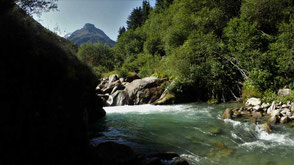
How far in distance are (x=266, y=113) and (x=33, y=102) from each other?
1192 centimetres

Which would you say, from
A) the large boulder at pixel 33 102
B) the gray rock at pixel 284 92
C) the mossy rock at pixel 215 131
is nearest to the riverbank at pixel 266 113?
the gray rock at pixel 284 92

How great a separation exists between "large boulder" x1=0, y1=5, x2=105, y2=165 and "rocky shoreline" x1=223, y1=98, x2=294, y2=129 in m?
8.78

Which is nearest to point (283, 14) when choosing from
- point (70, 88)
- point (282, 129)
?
point (282, 129)

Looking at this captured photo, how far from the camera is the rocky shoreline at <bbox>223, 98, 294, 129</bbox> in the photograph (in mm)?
7838

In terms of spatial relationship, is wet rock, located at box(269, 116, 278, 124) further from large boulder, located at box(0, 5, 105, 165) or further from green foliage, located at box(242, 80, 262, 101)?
large boulder, located at box(0, 5, 105, 165)

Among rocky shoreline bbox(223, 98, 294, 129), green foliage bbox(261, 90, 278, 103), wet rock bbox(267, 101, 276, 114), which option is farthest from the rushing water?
green foliage bbox(261, 90, 278, 103)

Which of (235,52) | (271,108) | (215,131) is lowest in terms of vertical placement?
(215,131)

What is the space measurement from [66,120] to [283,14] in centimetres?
1897

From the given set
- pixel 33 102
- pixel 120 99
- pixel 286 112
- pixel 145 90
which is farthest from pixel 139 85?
pixel 33 102

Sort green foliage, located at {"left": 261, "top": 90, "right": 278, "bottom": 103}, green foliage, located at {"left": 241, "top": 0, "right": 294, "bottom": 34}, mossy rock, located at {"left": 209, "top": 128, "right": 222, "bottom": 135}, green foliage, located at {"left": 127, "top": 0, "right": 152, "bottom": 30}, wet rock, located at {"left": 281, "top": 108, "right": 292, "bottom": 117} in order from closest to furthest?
mossy rock, located at {"left": 209, "top": 128, "right": 222, "bottom": 135} → wet rock, located at {"left": 281, "top": 108, "right": 292, "bottom": 117} → green foliage, located at {"left": 261, "top": 90, "right": 278, "bottom": 103} → green foliage, located at {"left": 241, "top": 0, "right": 294, "bottom": 34} → green foliage, located at {"left": 127, "top": 0, "right": 152, "bottom": 30}

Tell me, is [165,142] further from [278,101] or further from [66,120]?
A: [278,101]

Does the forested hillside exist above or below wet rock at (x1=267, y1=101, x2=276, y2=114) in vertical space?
above

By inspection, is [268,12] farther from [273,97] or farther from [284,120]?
[284,120]

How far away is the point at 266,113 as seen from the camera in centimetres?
932
